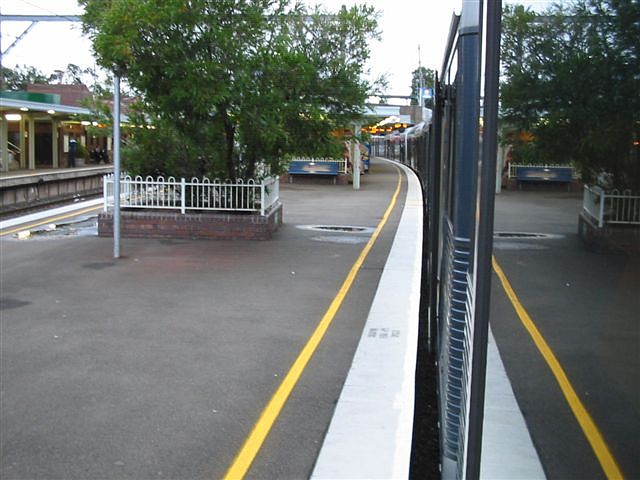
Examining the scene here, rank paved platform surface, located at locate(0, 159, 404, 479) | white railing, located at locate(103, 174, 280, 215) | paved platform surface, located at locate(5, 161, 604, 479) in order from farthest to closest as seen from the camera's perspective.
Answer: white railing, located at locate(103, 174, 280, 215) → paved platform surface, located at locate(0, 159, 404, 479) → paved platform surface, located at locate(5, 161, 604, 479)

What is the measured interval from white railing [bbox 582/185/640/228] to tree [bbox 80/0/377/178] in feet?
36.0

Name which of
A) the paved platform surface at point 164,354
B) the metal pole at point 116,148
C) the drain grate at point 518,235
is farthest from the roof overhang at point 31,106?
the drain grate at point 518,235

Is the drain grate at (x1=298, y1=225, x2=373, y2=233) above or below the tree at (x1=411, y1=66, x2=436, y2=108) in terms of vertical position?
below

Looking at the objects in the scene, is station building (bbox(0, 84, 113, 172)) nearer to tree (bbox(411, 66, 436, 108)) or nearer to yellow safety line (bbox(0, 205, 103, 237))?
yellow safety line (bbox(0, 205, 103, 237))

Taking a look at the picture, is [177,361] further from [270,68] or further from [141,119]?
[141,119]

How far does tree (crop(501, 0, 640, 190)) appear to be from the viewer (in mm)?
975

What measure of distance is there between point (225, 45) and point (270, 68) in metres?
0.88

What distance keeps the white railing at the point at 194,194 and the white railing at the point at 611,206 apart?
41.0 ft

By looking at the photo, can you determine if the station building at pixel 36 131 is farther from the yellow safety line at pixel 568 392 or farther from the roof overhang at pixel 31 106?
the yellow safety line at pixel 568 392

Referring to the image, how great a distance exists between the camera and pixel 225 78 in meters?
12.4

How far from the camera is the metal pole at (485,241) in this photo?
1.38m

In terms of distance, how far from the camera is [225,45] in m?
12.1

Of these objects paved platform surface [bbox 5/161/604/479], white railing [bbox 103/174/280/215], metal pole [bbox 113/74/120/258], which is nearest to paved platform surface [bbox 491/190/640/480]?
paved platform surface [bbox 5/161/604/479]

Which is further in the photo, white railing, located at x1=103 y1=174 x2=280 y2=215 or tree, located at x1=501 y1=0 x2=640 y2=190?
white railing, located at x1=103 y1=174 x2=280 y2=215
